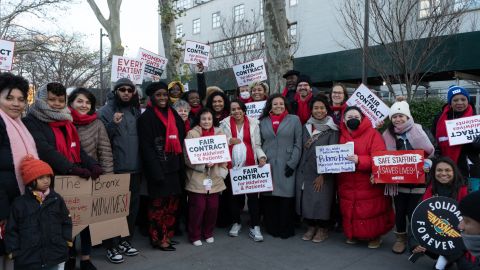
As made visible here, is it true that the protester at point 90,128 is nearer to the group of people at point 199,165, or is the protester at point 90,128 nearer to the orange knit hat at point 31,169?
the group of people at point 199,165

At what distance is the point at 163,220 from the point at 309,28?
2637cm

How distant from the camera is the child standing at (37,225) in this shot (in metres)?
3.52

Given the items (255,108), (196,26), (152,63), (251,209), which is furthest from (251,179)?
(196,26)

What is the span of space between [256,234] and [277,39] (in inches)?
189

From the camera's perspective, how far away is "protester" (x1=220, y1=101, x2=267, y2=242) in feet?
19.0

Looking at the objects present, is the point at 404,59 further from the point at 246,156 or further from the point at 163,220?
the point at 163,220

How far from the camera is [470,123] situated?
5027 mm

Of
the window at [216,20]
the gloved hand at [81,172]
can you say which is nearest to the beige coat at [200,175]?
the gloved hand at [81,172]

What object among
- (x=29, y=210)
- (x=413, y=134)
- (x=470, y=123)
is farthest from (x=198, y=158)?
(x=470, y=123)

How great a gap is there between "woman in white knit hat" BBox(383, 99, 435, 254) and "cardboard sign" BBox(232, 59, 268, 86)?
333 cm

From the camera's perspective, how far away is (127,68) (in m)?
7.69

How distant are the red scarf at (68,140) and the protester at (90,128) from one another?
15cm

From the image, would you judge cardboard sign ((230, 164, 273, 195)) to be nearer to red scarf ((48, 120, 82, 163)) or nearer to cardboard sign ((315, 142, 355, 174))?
cardboard sign ((315, 142, 355, 174))

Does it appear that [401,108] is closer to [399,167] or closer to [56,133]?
[399,167]
